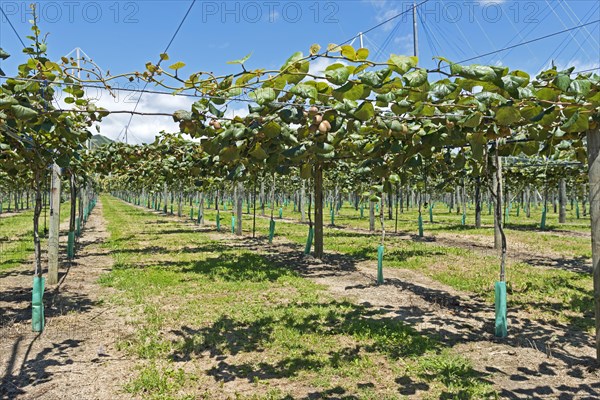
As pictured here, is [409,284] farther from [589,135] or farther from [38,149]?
[38,149]

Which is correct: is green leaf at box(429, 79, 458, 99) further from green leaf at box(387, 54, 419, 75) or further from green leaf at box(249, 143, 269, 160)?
green leaf at box(249, 143, 269, 160)

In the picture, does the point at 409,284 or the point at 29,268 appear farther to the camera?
the point at 29,268

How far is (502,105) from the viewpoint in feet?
10.5

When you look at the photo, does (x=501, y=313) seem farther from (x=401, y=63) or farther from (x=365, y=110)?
(x=401, y=63)

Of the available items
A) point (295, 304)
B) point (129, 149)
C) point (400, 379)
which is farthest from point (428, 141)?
point (129, 149)

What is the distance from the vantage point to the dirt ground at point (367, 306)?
451 cm

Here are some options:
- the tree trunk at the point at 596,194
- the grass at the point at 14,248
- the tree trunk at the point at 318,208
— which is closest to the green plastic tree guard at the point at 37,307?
the grass at the point at 14,248

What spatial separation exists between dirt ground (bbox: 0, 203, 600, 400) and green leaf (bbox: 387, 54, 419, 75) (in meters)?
3.29

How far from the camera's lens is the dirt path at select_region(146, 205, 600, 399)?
178 inches

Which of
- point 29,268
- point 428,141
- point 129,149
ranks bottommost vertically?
point 29,268

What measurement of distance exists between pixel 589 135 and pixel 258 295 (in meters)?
6.19

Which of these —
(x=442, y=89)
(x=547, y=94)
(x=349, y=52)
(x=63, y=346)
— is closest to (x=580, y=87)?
(x=547, y=94)

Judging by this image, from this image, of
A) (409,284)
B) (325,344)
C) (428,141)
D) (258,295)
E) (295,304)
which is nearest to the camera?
(428,141)

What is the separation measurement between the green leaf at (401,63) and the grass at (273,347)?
324cm
